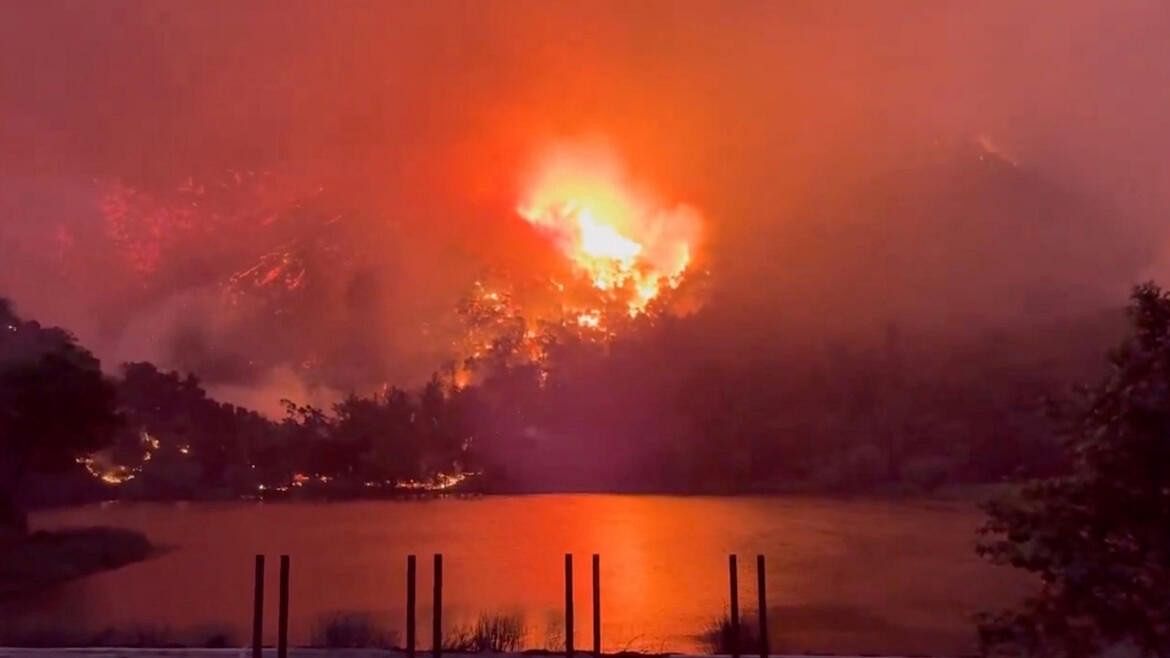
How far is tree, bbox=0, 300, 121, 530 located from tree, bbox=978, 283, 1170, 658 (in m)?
35.3

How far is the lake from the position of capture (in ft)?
96.9

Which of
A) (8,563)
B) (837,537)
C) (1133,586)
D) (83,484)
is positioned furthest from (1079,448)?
(837,537)

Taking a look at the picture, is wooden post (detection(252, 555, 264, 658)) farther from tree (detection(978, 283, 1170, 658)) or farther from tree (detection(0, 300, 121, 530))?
tree (detection(0, 300, 121, 530))

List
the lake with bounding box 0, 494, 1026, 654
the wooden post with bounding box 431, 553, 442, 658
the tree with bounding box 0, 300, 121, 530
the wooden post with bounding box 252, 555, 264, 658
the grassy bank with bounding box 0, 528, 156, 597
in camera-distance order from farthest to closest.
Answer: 1. the grassy bank with bounding box 0, 528, 156, 597
2. the tree with bounding box 0, 300, 121, 530
3. the lake with bounding box 0, 494, 1026, 654
4. the wooden post with bounding box 431, 553, 442, 658
5. the wooden post with bounding box 252, 555, 264, 658

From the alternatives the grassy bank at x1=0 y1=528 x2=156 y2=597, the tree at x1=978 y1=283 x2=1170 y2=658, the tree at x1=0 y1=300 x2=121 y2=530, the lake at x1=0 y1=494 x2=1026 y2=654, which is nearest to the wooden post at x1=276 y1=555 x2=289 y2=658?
the tree at x1=978 y1=283 x2=1170 y2=658

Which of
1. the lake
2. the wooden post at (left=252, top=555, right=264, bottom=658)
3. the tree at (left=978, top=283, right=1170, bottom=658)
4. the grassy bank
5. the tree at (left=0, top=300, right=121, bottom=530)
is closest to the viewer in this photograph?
the tree at (left=978, top=283, right=1170, bottom=658)

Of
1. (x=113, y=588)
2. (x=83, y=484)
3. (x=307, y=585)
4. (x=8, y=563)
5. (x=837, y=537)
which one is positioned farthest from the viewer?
(x=837, y=537)

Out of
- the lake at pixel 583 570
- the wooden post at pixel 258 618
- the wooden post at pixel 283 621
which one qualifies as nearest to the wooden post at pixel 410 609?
the wooden post at pixel 283 621

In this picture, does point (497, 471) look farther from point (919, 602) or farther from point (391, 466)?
point (919, 602)

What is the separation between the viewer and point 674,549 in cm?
5616

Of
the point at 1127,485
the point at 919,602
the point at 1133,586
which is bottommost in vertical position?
the point at 919,602

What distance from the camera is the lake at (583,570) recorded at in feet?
96.9

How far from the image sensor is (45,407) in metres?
34.8

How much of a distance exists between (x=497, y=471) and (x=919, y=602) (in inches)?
2516
